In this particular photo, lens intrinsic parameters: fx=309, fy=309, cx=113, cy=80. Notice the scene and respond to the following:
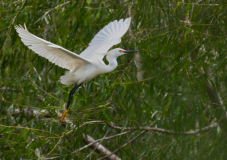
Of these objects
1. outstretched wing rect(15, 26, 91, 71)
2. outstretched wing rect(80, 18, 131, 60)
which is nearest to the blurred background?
outstretched wing rect(80, 18, 131, 60)

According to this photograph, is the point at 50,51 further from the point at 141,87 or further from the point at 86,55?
the point at 141,87

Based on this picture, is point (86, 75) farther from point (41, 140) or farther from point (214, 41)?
point (214, 41)

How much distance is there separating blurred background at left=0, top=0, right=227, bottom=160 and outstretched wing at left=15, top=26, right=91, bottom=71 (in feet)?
0.66

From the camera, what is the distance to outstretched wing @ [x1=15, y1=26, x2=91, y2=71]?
1549mm

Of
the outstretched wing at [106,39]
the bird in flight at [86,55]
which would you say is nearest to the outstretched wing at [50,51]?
the bird in flight at [86,55]

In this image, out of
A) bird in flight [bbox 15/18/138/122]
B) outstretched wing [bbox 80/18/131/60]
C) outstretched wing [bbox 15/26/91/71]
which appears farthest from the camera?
outstretched wing [bbox 80/18/131/60]

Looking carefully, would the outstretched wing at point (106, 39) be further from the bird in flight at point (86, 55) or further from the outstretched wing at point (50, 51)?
the outstretched wing at point (50, 51)

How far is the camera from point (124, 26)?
2.06 metres

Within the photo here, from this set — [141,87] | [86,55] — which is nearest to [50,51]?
[86,55]

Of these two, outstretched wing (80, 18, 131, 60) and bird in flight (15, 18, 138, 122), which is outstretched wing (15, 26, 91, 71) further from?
outstretched wing (80, 18, 131, 60)

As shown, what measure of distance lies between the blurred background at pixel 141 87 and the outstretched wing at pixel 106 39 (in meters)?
0.08

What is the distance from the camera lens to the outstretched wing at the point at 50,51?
5.08ft

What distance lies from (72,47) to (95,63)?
1.00 feet

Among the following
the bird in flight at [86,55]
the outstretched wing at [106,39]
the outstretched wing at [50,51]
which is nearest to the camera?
the outstretched wing at [50,51]
